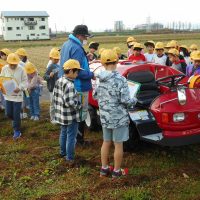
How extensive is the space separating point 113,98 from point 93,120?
2.64 meters

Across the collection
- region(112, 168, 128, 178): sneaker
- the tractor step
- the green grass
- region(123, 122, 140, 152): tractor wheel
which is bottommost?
the green grass

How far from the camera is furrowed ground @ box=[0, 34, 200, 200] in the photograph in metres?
4.34

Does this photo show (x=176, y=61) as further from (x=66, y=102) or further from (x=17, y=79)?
(x=66, y=102)

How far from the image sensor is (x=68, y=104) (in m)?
4.96

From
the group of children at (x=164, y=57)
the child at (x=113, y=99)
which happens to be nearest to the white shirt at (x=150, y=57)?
the group of children at (x=164, y=57)

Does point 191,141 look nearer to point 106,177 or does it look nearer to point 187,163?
point 187,163

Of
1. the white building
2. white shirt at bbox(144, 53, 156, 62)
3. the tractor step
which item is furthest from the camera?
the white building

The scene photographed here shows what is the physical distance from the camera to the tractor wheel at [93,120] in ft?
22.9

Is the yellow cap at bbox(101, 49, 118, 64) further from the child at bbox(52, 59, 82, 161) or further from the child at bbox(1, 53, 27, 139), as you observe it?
the child at bbox(1, 53, 27, 139)

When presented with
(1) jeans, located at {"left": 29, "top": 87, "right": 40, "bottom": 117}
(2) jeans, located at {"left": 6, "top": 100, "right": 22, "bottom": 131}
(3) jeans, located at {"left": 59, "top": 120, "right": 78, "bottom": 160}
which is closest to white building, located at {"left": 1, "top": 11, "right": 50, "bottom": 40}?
(1) jeans, located at {"left": 29, "top": 87, "right": 40, "bottom": 117}

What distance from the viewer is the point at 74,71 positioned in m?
4.99

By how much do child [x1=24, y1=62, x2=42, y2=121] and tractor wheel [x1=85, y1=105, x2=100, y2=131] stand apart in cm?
172

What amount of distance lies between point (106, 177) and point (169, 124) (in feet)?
3.89

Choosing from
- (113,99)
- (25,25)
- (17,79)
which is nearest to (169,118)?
(113,99)
